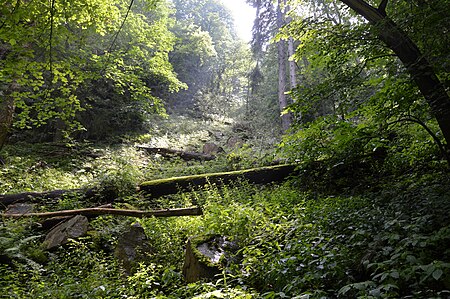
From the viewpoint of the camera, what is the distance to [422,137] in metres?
6.21

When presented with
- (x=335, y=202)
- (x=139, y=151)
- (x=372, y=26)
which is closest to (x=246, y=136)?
(x=139, y=151)

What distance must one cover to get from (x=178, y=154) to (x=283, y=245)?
11622 mm

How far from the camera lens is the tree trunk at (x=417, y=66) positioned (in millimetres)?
3723

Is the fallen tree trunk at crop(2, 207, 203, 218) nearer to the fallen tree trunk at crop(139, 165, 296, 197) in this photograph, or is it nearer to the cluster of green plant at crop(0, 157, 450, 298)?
the cluster of green plant at crop(0, 157, 450, 298)

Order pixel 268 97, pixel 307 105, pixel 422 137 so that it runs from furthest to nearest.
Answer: pixel 268 97
pixel 422 137
pixel 307 105

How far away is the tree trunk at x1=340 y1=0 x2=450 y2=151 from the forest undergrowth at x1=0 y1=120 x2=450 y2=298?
1083 mm

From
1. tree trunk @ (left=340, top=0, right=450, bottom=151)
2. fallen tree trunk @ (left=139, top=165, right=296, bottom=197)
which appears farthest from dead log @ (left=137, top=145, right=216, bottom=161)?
tree trunk @ (left=340, top=0, right=450, bottom=151)

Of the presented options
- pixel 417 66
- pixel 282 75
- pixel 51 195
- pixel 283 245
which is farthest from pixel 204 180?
pixel 282 75

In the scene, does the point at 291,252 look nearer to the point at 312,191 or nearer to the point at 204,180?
the point at 312,191

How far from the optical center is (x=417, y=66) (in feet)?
12.6

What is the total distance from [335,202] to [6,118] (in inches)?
392

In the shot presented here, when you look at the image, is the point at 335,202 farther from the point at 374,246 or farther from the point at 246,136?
the point at 246,136

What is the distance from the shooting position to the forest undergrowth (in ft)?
8.73

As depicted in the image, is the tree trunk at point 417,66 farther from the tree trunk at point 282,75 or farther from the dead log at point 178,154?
the tree trunk at point 282,75
